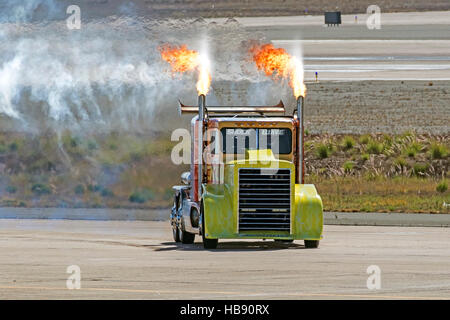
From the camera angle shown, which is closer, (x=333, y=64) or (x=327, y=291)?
(x=327, y=291)

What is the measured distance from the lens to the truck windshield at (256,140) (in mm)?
29422

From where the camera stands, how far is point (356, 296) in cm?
1902

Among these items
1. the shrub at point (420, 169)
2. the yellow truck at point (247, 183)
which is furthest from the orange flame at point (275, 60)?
the shrub at point (420, 169)

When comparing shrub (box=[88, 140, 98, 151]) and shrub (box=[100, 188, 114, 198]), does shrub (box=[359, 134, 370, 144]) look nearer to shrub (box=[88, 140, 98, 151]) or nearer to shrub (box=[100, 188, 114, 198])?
shrub (box=[88, 140, 98, 151])

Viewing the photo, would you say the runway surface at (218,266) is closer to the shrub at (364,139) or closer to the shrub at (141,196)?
the shrub at (141,196)

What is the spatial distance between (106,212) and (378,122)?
23.8m

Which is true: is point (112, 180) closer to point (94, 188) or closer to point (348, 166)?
point (94, 188)

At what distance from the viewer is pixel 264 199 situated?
2812 centimetres

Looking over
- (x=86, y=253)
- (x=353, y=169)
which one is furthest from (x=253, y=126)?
(x=353, y=169)

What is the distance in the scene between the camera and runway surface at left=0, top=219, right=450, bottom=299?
1952cm

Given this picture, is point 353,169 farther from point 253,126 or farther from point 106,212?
point 253,126

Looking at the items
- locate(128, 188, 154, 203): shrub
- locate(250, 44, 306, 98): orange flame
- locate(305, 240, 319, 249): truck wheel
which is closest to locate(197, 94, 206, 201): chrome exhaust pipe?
locate(305, 240, 319, 249): truck wheel

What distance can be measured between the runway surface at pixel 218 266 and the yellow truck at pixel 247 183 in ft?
1.76

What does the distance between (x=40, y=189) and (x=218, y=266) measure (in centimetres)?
2361
